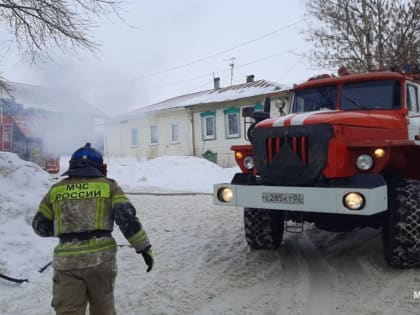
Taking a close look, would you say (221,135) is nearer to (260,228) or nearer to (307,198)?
(260,228)

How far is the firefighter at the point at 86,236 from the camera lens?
3.21 metres

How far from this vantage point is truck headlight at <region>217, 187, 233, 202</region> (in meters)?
5.23

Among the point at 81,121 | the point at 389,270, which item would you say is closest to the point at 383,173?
the point at 389,270

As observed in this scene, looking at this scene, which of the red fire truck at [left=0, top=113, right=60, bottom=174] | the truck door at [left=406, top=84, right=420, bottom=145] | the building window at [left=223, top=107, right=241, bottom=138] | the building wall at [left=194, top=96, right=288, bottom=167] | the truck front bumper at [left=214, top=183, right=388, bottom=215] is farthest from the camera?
the building window at [left=223, top=107, right=241, bottom=138]

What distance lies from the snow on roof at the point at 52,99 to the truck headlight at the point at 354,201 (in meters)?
7.78

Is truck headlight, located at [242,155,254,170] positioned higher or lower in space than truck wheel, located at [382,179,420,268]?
higher

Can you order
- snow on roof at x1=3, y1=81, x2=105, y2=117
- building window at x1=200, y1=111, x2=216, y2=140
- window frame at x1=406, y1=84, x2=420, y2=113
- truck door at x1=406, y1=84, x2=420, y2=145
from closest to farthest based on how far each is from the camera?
1. truck door at x1=406, y1=84, x2=420, y2=145
2. window frame at x1=406, y1=84, x2=420, y2=113
3. snow on roof at x1=3, y1=81, x2=105, y2=117
4. building window at x1=200, y1=111, x2=216, y2=140

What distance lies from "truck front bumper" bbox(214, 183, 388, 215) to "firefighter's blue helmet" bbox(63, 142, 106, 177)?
201cm

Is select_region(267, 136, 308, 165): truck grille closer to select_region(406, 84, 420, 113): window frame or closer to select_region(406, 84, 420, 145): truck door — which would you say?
select_region(406, 84, 420, 145): truck door

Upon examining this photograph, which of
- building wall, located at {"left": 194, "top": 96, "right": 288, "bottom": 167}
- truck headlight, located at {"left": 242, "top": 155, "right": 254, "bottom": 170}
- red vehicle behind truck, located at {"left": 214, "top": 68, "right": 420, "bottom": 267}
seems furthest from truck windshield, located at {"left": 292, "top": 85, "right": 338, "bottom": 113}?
building wall, located at {"left": 194, "top": 96, "right": 288, "bottom": 167}

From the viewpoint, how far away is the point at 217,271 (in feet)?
18.0

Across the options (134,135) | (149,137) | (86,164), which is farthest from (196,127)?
(86,164)

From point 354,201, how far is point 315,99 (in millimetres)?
2422

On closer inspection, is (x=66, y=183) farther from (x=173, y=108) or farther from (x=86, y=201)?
(x=173, y=108)
